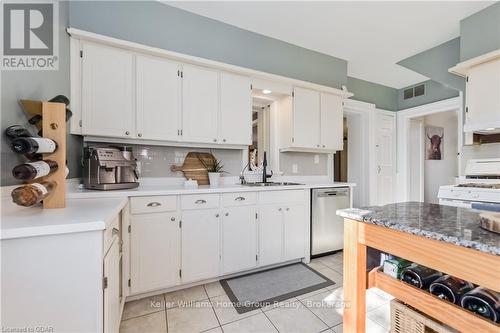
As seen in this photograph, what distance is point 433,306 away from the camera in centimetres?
86

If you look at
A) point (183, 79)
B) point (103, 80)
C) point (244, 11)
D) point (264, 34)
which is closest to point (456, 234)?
point (183, 79)

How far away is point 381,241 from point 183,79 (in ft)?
7.18

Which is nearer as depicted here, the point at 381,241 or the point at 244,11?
the point at 381,241

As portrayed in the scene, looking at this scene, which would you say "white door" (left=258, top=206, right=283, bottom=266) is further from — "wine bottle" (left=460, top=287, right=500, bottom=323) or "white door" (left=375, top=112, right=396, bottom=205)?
"white door" (left=375, top=112, right=396, bottom=205)

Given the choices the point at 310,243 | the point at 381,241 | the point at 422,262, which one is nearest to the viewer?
the point at 422,262

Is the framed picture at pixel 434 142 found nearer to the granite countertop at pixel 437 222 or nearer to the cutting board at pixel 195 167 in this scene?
the granite countertop at pixel 437 222

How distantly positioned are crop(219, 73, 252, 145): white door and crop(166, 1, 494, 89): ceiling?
2.45 feet

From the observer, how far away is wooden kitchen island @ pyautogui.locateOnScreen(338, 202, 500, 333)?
0.69 metres

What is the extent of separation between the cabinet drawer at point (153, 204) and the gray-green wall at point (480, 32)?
360 centimetres

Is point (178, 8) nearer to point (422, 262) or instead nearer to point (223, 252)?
point (223, 252)

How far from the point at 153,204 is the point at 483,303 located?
195 cm

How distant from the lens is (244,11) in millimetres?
2471

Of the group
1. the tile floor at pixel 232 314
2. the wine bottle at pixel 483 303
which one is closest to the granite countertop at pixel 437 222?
the wine bottle at pixel 483 303

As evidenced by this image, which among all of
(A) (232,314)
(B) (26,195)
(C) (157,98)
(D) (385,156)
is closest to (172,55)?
(C) (157,98)
